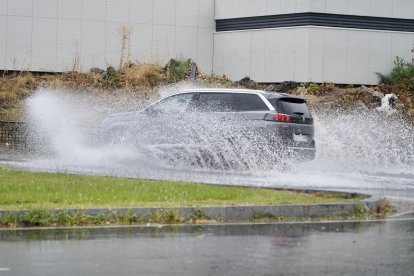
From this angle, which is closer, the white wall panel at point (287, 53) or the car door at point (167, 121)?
the car door at point (167, 121)

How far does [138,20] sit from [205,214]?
23224 mm

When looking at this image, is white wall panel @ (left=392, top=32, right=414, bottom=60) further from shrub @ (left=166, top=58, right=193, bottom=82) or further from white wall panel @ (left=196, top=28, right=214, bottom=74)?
shrub @ (left=166, top=58, right=193, bottom=82)

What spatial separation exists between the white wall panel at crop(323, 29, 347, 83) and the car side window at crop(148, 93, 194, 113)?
11.7m

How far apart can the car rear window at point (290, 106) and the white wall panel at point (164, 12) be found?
47.2 feet

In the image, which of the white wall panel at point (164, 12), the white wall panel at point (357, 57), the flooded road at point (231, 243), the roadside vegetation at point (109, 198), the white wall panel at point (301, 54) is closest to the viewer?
the flooded road at point (231, 243)

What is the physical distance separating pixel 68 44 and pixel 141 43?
2758 millimetres

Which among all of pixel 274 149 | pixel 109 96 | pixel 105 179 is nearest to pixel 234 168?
pixel 274 149

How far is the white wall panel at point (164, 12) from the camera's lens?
37438mm

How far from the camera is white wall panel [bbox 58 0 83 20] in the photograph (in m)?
36.0

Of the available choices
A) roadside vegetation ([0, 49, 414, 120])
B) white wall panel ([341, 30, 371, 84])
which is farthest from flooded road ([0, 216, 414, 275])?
white wall panel ([341, 30, 371, 84])

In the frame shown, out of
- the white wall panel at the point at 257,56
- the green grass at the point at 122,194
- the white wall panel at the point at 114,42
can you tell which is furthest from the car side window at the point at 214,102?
the white wall panel at the point at 114,42

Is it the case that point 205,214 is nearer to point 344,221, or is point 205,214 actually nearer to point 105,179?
→ point 344,221

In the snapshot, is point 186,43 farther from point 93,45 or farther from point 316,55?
point 316,55

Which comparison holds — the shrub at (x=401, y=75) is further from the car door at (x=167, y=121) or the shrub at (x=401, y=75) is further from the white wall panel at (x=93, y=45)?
the car door at (x=167, y=121)
